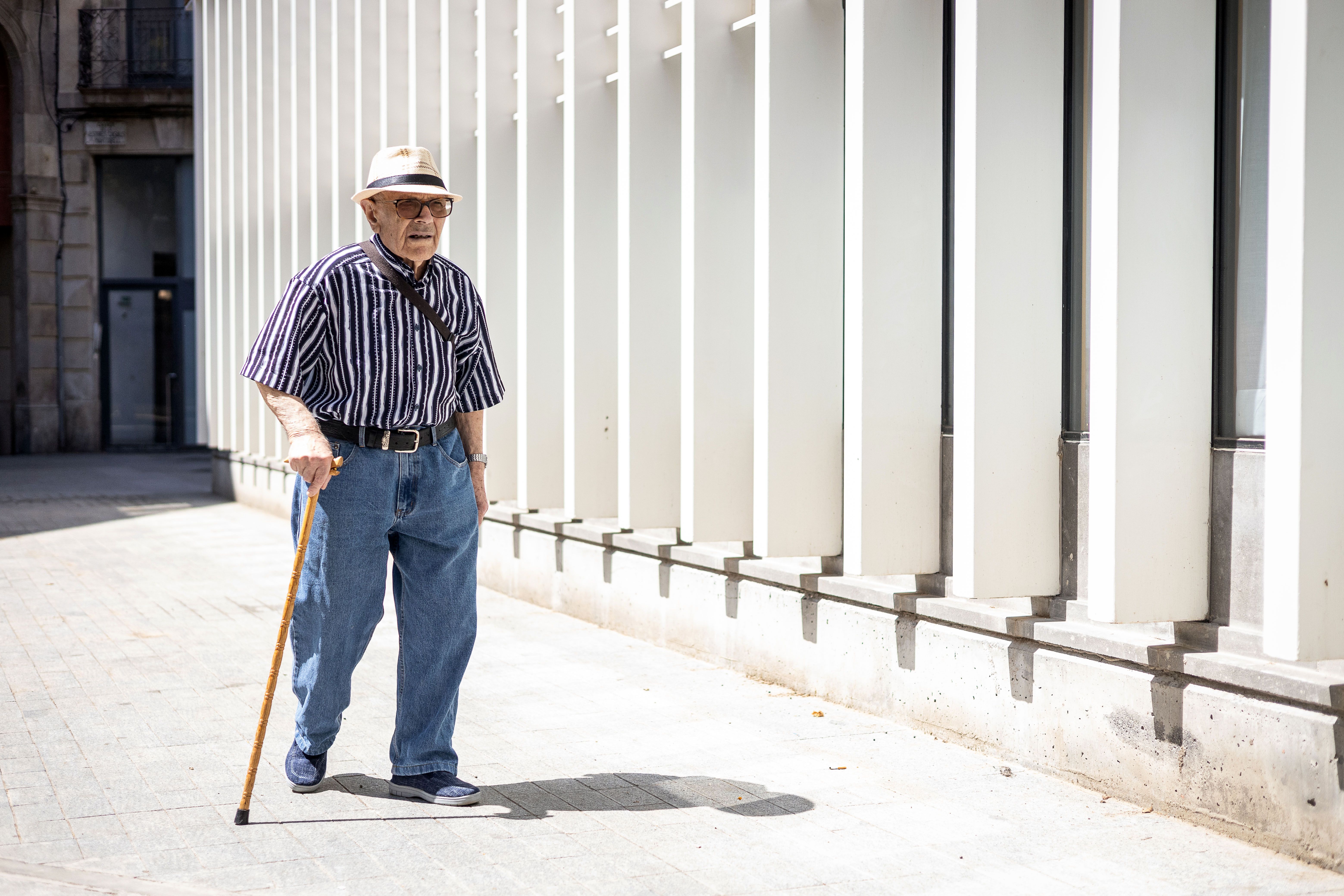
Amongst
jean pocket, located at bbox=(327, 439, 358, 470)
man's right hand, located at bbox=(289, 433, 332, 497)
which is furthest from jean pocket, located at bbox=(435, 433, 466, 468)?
man's right hand, located at bbox=(289, 433, 332, 497)

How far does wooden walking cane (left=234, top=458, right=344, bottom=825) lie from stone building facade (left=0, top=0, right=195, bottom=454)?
2488cm

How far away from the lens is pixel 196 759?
5176mm

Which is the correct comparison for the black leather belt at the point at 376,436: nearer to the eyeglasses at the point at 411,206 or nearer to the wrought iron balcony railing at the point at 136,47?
the eyeglasses at the point at 411,206

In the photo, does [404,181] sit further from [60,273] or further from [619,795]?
[60,273]

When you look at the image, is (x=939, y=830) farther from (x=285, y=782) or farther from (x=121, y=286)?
(x=121, y=286)

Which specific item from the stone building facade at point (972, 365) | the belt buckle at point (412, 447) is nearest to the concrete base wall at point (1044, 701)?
the stone building facade at point (972, 365)

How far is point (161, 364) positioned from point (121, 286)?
165 cm

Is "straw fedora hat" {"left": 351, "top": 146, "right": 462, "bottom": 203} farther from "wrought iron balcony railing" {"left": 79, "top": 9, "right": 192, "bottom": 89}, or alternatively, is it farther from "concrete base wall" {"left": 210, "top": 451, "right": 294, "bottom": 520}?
"wrought iron balcony railing" {"left": 79, "top": 9, "right": 192, "bottom": 89}

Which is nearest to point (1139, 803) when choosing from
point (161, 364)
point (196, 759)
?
point (196, 759)

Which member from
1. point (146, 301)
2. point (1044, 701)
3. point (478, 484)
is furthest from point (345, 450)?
point (146, 301)

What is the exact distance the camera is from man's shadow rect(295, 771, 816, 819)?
4598 mm

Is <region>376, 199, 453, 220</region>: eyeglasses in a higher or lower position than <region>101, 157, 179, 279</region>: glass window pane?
lower

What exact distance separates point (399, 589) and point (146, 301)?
25407 mm

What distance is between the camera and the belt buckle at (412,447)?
449 cm
